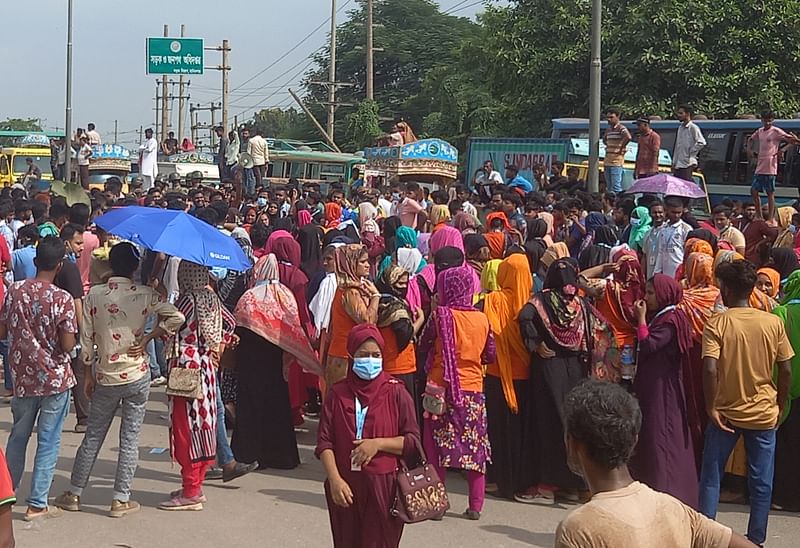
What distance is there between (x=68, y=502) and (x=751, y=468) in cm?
444

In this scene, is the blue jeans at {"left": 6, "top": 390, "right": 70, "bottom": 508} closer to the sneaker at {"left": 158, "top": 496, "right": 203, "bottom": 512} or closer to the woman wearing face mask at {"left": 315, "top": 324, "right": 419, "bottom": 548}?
the sneaker at {"left": 158, "top": 496, "right": 203, "bottom": 512}

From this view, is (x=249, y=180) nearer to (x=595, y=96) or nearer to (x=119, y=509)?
(x=595, y=96)

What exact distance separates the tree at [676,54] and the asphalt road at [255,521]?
23331mm

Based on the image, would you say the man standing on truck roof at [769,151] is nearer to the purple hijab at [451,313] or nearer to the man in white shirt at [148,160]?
the purple hijab at [451,313]

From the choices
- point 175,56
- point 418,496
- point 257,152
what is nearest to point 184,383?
point 418,496

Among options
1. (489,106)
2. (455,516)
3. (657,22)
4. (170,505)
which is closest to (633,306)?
(455,516)

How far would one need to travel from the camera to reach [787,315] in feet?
23.4

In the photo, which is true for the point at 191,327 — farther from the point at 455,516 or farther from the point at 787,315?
the point at 787,315

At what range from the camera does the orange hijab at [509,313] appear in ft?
25.2

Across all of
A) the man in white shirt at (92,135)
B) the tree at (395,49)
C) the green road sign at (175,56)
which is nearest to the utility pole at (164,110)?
the tree at (395,49)

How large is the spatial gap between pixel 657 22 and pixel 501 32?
5.20 m

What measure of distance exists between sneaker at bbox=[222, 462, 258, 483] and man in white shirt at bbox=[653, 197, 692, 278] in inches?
188

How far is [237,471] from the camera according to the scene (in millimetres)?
8328

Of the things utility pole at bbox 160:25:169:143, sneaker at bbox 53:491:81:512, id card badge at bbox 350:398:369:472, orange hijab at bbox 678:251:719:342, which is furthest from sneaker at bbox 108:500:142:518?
utility pole at bbox 160:25:169:143
